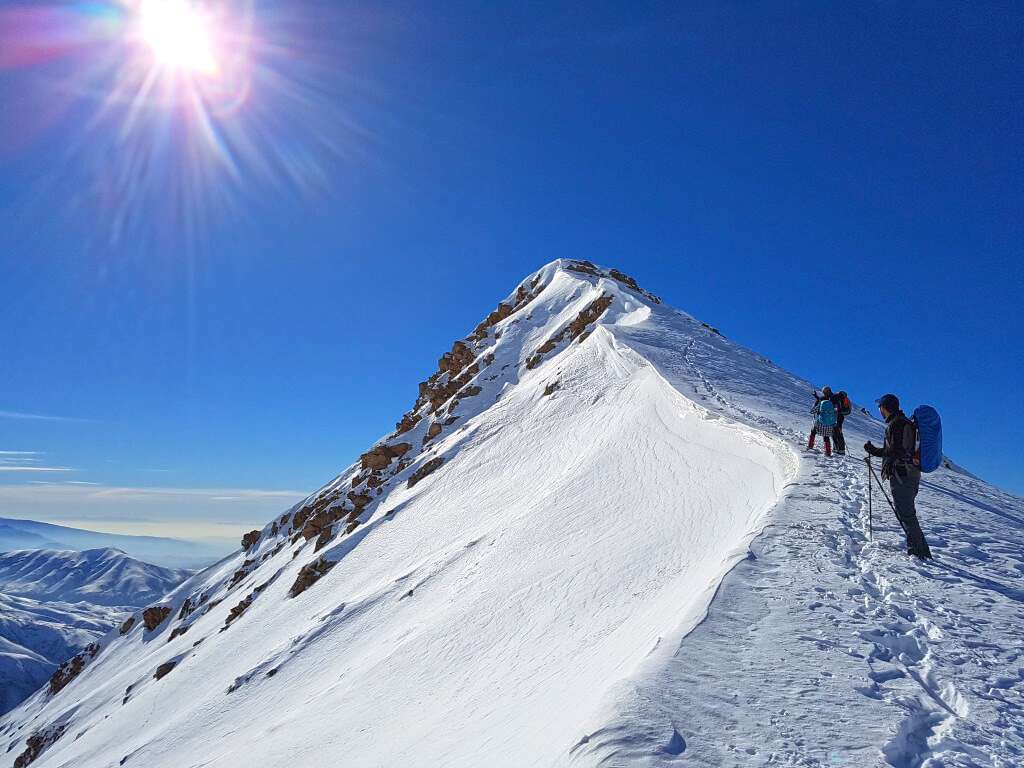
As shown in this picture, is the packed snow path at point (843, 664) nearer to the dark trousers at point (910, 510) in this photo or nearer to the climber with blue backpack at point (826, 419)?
the dark trousers at point (910, 510)

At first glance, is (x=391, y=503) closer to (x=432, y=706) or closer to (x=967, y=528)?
(x=432, y=706)

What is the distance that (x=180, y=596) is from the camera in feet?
216

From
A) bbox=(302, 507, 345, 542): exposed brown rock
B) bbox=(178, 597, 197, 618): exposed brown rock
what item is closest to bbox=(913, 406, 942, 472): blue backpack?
bbox=(302, 507, 345, 542): exposed brown rock

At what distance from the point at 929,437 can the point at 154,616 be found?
73514 mm

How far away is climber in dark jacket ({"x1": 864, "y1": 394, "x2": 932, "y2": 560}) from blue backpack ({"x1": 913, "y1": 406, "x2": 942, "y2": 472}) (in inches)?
3.6

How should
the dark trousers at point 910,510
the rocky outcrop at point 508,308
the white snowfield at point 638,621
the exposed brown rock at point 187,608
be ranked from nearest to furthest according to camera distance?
the white snowfield at point 638,621 < the dark trousers at point 910,510 < the exposed brown rock at point 187,608 < the rocky outcrop at point 508,308

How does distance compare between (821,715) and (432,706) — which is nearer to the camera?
(821,715)

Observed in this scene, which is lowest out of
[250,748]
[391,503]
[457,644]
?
[250,748]

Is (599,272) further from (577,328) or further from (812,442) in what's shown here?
(812,442)

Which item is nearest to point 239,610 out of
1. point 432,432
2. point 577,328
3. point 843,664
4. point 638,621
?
point 432,432

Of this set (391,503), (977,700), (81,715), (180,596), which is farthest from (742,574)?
(180,596)

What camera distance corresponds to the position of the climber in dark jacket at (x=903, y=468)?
796 centimetres

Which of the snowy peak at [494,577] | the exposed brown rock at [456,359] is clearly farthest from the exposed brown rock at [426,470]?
the exposed brown rock at [456,359]

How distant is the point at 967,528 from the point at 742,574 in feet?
17.1
